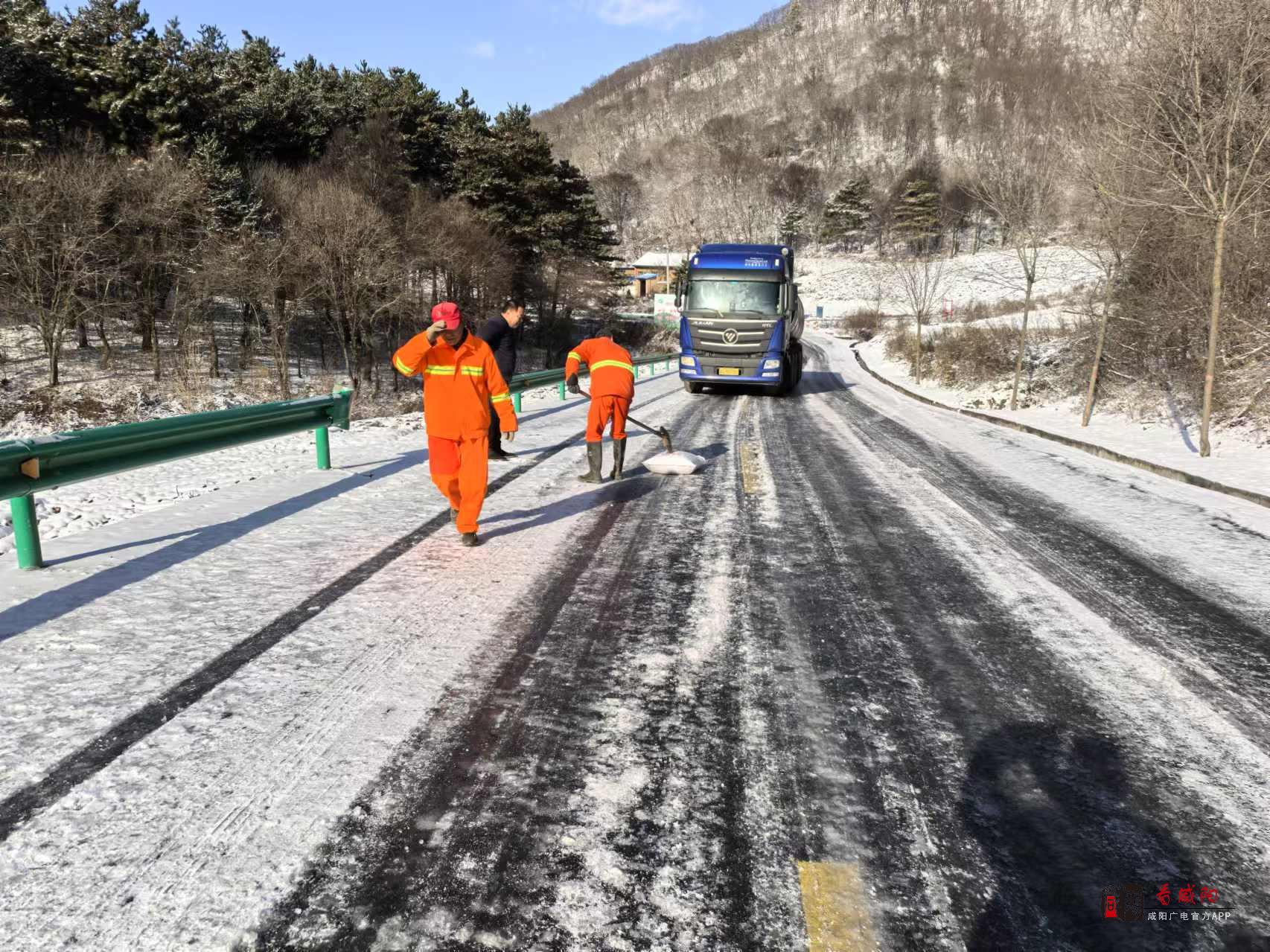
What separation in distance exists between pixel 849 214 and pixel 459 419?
118384mm

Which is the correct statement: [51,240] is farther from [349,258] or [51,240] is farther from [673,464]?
[673,464]

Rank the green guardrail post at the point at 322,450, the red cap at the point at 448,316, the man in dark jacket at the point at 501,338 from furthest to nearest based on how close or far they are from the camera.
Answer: the man in dark jacket at the point at 501,338 → the green guardrail post at the point at 322,450 → the red cap at the point at 448,316

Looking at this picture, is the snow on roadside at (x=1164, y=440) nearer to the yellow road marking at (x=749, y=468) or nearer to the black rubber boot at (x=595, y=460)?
the yellow road marking at (x=749, y=468)

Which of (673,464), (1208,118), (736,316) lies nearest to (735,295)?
(736,316)

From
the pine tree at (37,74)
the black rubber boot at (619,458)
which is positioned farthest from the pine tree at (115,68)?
the black rubber boot at (619,458)

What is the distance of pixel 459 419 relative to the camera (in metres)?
5.27

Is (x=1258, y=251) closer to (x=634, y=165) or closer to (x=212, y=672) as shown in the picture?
(x=212, y=672)

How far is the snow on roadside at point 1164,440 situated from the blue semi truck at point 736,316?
547 centimetres

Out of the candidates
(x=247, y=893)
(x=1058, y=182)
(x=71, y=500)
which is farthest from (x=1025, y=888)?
(x=1058, y=182)

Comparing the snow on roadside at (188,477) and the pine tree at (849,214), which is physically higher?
the pine tree at (849,214)

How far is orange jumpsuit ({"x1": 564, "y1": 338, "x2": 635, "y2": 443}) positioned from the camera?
24.6 ft

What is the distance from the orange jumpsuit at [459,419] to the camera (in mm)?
5246

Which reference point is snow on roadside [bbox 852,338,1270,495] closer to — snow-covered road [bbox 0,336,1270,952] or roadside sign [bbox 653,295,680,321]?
snow-covered road [bbox 0,336,1270,952]

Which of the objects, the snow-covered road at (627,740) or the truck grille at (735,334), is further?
the truck grille at (735,334)
